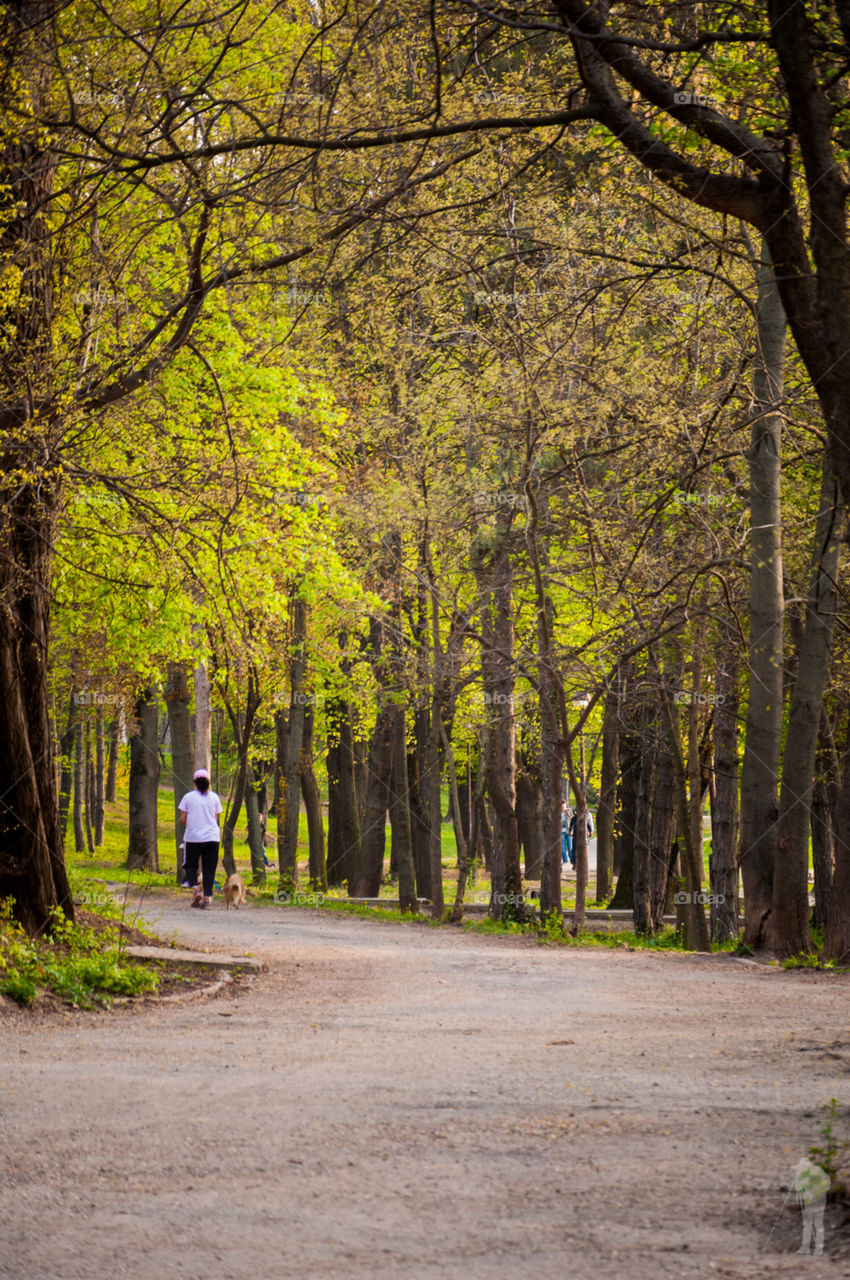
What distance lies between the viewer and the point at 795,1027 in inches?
354

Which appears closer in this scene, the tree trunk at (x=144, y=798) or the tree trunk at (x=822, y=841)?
the tree trunk at (x=822, y=841)

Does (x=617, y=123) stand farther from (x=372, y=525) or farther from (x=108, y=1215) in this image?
(x=372, y=525)

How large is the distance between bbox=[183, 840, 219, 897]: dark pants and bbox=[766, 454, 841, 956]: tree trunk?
8.70 m

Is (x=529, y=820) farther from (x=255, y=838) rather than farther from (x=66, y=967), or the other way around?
(x=66, y=967)

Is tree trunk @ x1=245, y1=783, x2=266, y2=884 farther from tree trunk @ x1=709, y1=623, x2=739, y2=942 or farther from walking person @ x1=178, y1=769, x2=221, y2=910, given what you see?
tree trunk @ x1=709, y1=623, x2=739, y2=942

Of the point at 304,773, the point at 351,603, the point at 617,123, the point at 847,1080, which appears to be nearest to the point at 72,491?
the point at 617,123

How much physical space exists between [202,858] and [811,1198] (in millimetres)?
16733

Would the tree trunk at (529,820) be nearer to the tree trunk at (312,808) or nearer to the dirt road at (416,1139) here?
the tree trunk at (312,808)

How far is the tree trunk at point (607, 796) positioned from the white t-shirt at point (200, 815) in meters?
7.65

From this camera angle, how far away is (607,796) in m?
31.3

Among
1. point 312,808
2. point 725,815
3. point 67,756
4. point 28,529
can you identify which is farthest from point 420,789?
point 28,529

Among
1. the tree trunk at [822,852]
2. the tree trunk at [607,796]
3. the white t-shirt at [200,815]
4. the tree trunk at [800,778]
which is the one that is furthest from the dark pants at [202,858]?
the tree trunk at [822,852]

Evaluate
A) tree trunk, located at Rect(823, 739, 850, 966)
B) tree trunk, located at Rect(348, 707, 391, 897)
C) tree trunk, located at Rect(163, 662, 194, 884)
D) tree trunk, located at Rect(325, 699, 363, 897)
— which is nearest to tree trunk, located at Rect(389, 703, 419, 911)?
tree trunk, located at Rect(348, 707, 391, 897)

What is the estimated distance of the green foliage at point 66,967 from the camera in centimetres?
1006
